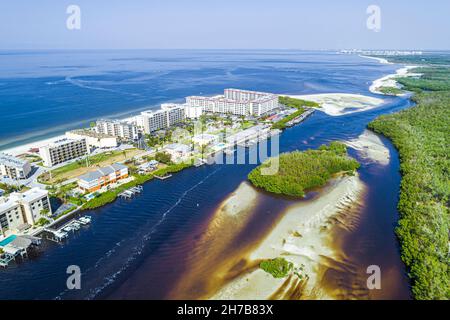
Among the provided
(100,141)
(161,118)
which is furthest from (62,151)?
(161,118)

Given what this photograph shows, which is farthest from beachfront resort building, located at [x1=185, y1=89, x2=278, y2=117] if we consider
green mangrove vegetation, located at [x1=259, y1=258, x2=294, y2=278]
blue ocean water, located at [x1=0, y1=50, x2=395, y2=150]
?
green mangrove vegetation, located at [x1=259, y1=258, x2=294, y2=278]

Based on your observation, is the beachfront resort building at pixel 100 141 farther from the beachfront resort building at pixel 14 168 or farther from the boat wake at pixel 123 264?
the boat wake at pixel 123 264

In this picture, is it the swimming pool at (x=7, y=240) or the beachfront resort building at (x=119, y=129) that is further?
the beachfront resort building at (x=119, y=129)

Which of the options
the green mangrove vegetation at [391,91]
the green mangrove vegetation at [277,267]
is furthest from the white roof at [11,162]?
the green mangrove vegetation at [391,91]

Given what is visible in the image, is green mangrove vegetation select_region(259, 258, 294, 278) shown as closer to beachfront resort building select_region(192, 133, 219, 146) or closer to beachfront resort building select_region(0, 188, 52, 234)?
beachfront resort building select_region(0, 188, 52, 234)

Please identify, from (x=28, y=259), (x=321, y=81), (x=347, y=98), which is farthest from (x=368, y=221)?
(x=321, y=81)

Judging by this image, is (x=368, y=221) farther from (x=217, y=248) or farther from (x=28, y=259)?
(x=28, y=259)

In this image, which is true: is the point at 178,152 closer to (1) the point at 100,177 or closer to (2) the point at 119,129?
(1) the point at 100,177
